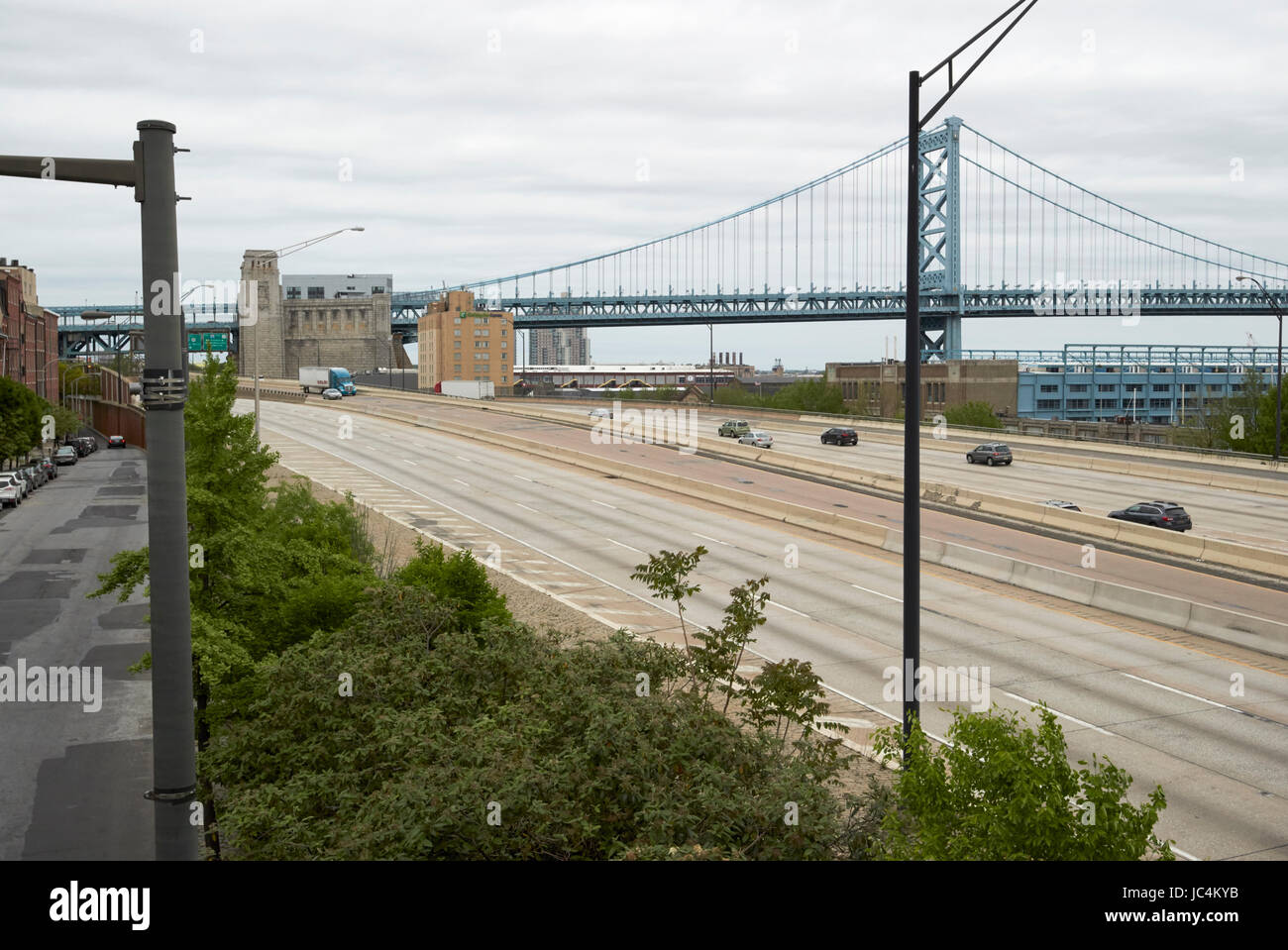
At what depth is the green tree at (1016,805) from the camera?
7609 millimetres

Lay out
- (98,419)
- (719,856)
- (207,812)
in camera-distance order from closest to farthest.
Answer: (719,856), (207,812), (98,419)

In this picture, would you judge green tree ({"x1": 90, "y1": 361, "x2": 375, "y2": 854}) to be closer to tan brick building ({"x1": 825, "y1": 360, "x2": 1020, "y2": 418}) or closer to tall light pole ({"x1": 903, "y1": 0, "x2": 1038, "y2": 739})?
tall light pole ({"x1": 903, "y1": 0, "x2": 1038, "y2": 739})

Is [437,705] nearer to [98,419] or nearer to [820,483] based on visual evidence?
[820,483]

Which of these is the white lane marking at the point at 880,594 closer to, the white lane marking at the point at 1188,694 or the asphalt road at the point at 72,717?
the white lane marking at the point at 1188,694

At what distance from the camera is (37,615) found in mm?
29766

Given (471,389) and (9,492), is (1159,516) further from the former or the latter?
(471,389)

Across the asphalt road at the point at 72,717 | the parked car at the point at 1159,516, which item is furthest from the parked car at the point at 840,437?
the asphalt road at the point at 72,717

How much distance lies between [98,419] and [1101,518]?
119243 millimetres

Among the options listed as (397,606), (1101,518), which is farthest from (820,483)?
(397,606)

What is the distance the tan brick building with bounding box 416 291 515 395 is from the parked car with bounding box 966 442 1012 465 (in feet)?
422

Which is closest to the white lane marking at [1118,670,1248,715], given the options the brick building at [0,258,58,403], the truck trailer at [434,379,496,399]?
the brick building at [0,258,58,403]

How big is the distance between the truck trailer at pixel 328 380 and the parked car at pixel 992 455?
251ft

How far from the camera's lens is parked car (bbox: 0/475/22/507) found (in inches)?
2122

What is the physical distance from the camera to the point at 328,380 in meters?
129
